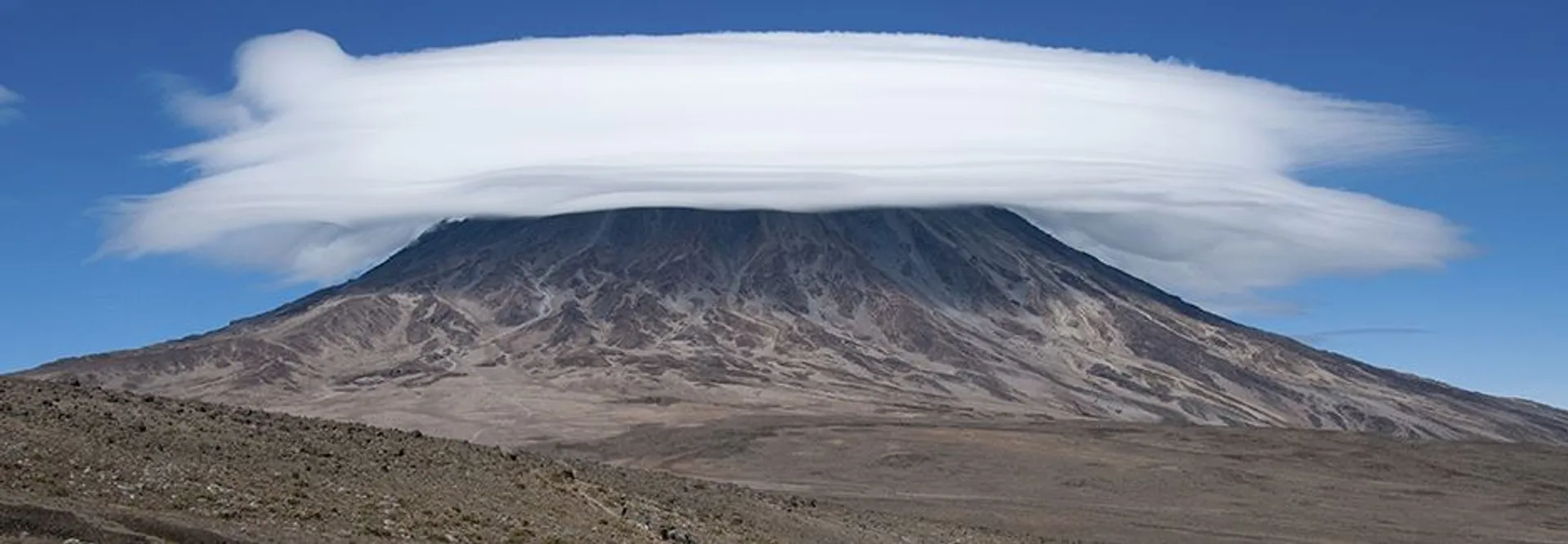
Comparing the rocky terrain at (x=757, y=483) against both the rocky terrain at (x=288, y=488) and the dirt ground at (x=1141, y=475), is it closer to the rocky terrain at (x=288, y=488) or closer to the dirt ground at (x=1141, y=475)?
the rocky terrain at (x=288, y=488)

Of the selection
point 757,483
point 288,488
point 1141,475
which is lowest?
point 757,483

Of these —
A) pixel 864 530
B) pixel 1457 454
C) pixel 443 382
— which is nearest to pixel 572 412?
pixel 443 382

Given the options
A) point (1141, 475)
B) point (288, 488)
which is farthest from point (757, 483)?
point (288, 488)

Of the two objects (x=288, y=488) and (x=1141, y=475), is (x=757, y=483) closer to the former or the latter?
(x=1141, y=475)

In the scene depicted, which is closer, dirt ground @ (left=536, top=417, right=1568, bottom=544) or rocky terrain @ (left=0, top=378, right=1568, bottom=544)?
rocky terrain @ (left=0, top=378, right=1568, bottom=544)

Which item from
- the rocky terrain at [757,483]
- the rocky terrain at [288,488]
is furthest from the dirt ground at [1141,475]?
the rocky terrain at [288,488]

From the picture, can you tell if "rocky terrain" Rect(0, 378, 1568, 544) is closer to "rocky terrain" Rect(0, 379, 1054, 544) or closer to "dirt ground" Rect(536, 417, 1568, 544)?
"rocky terrain" Rect(0, 379, 1054, 544)

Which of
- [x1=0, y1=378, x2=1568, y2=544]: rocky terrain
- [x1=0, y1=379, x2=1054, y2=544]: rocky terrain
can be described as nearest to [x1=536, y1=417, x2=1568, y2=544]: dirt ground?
[x1=0, y1=378, x2=1568, y2=544]: rocky terrain
